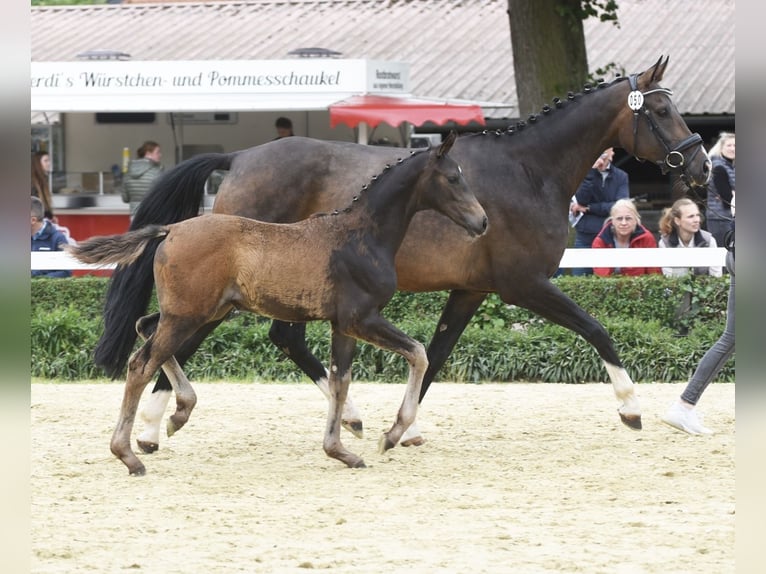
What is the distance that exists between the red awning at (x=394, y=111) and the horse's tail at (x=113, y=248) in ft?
29.1

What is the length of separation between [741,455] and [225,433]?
6175 mm

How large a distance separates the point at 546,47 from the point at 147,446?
7429mm

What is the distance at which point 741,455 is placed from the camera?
5.07 feet

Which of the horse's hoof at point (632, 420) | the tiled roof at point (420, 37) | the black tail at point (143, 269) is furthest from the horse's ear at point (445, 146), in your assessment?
the tiled roof at point (420, 37)

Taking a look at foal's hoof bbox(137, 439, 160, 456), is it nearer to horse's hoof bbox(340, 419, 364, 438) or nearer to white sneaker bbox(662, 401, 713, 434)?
horse's hoof bbox(340, 419, 364, 438)

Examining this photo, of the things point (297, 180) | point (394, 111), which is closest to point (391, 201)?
point (297, 180)

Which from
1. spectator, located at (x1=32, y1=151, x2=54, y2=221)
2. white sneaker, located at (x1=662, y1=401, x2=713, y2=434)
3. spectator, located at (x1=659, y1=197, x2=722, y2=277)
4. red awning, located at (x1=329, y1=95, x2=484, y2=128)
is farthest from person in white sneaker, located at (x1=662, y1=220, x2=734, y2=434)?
red awning, located at (x1=329, y1=95, x2=484, y2=128)

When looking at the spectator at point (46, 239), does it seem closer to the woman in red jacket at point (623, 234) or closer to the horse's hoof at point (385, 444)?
the woman in red jacket at point (623, 234)

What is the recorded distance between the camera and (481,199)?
22.2ft

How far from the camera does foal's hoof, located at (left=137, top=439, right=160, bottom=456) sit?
653cm

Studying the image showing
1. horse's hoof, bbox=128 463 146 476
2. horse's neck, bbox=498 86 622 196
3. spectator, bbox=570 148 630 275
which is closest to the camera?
horse's hoof, bbox=128 463 146 476

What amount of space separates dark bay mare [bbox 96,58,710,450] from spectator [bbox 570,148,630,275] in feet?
13.3

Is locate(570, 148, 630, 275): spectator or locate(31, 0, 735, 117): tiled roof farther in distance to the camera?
locate(31, 0, 735, 117): tiled roof

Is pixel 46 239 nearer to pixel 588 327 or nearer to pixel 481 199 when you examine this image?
pixel 481 199
